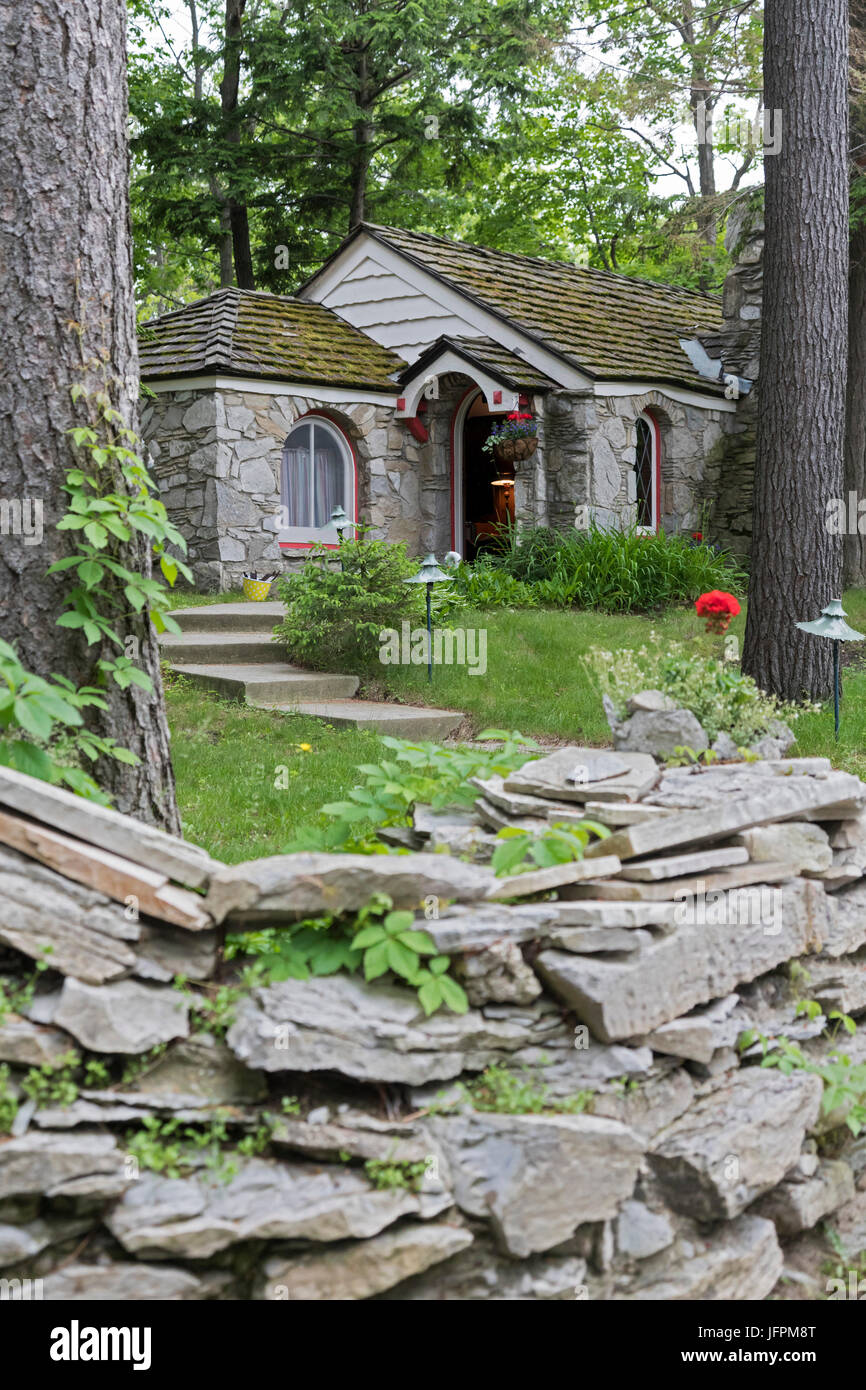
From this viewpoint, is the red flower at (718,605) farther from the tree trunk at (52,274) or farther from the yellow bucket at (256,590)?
the yellow bucket at (256,590)

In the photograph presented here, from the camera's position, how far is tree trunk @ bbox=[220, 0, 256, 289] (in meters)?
19.9

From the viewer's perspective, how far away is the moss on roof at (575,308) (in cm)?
1498

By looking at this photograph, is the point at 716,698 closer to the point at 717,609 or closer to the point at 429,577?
the point at 717,609

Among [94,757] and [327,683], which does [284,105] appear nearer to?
[327,683]

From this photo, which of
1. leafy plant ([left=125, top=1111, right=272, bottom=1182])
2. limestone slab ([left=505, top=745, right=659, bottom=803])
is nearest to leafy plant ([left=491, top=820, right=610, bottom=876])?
limestone slab ([left=505, top=745, right=659, bottom=803])

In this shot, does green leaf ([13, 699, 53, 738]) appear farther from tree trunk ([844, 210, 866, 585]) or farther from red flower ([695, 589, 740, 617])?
tree trunk ([844, 210, 866, 585])

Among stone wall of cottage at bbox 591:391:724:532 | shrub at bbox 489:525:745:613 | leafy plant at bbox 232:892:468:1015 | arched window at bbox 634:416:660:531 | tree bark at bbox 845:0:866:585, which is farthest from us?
arched window at bbox 634:416:660:531

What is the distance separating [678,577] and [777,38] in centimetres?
541

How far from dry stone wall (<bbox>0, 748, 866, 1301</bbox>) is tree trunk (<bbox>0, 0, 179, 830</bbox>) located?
1.05 metres

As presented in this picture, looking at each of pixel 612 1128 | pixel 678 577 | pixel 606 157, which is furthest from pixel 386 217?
pixel 612 1128

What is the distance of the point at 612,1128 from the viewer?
3.09m

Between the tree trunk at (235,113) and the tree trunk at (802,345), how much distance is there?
1349 cm

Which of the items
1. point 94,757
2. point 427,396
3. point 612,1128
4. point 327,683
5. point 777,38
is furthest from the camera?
point 427,396

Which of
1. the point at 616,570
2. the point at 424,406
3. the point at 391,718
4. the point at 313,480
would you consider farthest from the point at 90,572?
the point at 424,406
